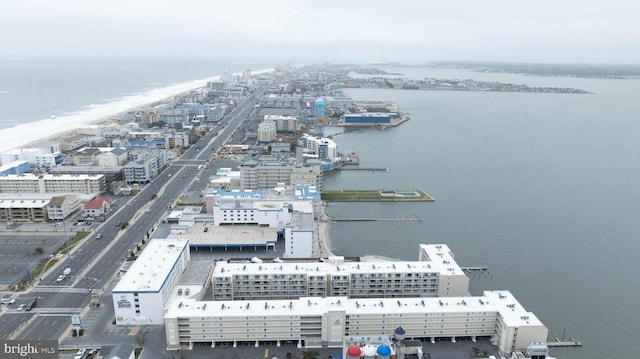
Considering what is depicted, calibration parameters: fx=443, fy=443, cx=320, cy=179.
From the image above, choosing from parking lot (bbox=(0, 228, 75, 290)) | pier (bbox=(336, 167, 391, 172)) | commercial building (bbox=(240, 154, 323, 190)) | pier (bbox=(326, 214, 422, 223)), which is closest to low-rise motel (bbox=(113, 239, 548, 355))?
parking lot (bbox=(0, 228, 75, 290))

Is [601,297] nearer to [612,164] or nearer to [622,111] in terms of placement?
[612,164]

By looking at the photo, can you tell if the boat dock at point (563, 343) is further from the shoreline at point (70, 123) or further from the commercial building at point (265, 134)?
the shoreline at point (70, 123)

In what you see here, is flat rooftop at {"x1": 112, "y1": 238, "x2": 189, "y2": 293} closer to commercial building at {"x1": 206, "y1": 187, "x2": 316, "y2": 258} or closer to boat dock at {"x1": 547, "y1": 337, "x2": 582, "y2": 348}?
commercial building at {"x1": 206, "y1": 187, "x2": 316, "y2": 258}

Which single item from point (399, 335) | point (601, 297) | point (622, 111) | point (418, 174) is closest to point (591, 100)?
point (622, 111)

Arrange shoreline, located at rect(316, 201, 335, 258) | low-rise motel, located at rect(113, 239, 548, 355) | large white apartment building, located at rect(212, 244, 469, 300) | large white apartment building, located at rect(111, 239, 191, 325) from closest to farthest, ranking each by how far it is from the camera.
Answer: low-rise motel, located at rect(113, 239, 548, 355) < large white apartment building, located at rect(111, 239, 191, 325) < large white apartment building, located at rect(212, 244, 469, 300) < shoreline, located at rect(316, 201, 335, 258)

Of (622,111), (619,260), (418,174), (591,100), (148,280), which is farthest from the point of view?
(591,100)

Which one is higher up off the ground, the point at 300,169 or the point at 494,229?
the point at 300,169

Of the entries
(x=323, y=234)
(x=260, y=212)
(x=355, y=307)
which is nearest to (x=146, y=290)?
(x=355, y=307)
